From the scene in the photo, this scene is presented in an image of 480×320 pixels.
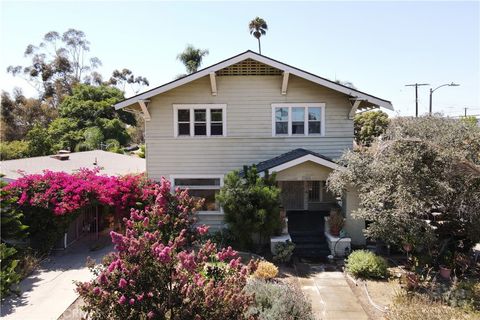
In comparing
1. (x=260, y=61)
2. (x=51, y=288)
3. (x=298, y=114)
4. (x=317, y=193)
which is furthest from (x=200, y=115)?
(x=51, y=288)

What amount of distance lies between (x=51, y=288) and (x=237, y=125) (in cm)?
896

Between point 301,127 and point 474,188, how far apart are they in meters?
6.86

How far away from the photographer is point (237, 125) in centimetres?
1514

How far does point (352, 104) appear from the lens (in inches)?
591

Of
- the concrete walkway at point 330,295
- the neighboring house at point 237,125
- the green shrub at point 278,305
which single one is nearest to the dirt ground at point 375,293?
the concrete walkway at point 330,295

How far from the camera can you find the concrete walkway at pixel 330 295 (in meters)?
8.87

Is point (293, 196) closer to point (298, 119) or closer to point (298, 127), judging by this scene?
point (298, 127)

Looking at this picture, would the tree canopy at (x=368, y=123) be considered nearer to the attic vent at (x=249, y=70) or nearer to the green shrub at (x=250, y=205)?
the attic vent at (x=249, y=70)

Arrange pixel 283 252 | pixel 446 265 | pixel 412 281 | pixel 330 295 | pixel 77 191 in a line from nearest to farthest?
pixel 412 281 < pixel 330 295 < pixel 446 265 < pixel 283 252 < pixel 77 191

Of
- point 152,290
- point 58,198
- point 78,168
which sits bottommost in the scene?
point 152,290

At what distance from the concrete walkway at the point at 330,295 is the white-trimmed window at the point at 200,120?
6.91 meters

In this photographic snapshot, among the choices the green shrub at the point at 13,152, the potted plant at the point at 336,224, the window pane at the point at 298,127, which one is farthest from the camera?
the green shrub at the point at 13,152

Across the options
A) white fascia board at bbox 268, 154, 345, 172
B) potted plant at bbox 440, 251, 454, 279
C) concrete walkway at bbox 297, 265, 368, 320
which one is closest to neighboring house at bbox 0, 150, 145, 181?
white fascia board at bbox 268, 154, 345, 172

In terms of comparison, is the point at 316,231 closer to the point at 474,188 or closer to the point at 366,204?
the point at 366,204
